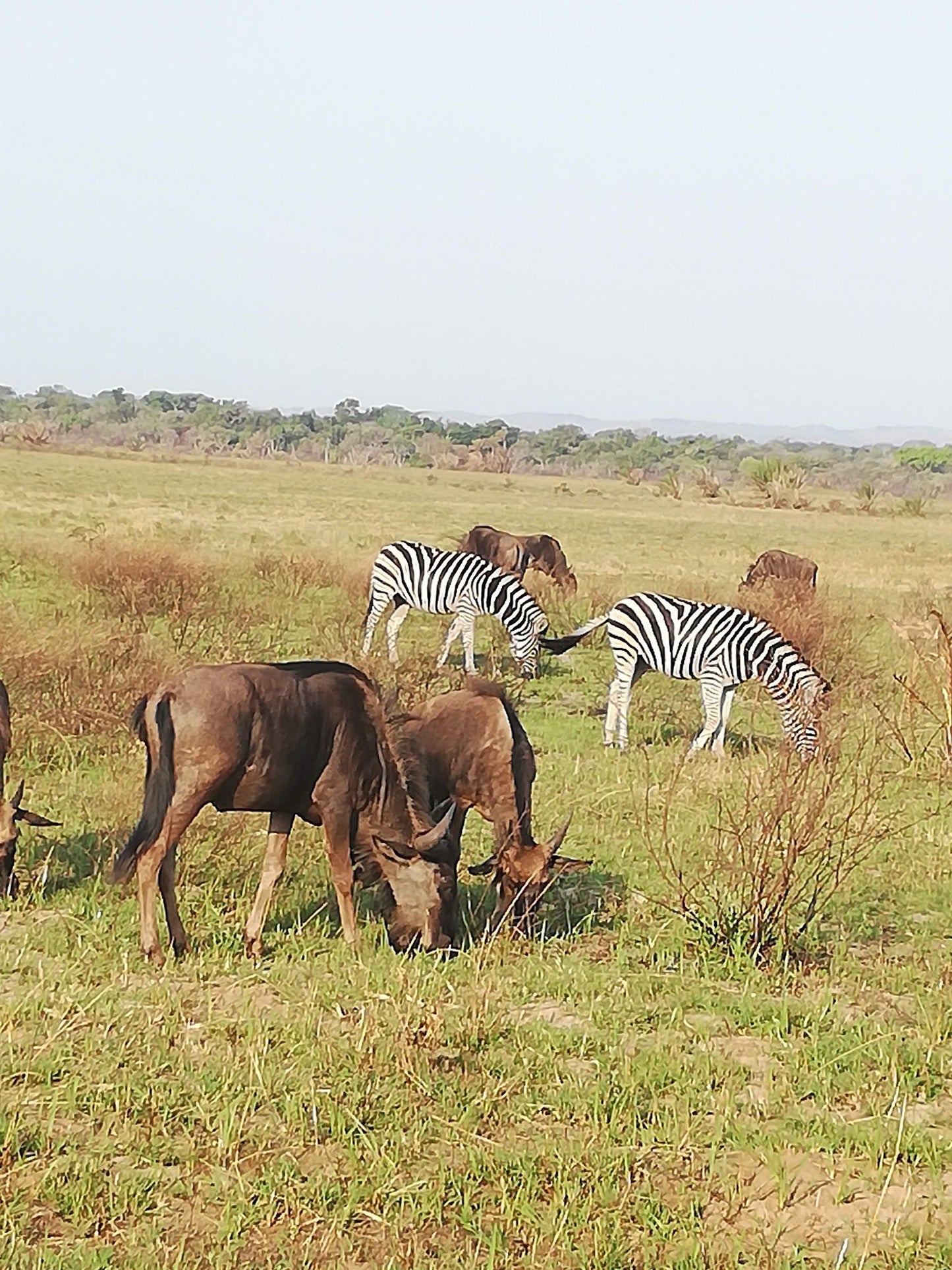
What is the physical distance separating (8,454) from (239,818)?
44438 mm

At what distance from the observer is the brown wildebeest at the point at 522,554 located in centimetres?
2358

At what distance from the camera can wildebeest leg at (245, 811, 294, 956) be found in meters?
6.81

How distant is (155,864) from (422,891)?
131cm

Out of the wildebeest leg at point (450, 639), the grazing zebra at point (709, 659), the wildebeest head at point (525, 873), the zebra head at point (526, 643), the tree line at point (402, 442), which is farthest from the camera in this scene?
the tree line at point (402, 442)

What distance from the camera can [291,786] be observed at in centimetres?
695

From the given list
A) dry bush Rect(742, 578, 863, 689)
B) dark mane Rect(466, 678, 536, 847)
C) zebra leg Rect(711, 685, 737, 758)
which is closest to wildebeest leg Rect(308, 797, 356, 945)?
dark mane Rect(466, 678, 536, 847)

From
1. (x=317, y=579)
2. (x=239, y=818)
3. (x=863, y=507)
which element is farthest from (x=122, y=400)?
(x=239, y=818)

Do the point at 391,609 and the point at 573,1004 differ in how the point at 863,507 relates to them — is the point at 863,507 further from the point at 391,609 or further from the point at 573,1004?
the point at 573,1004

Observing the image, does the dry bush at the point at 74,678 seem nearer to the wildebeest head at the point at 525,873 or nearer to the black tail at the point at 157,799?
the black tail at the point at 157,799

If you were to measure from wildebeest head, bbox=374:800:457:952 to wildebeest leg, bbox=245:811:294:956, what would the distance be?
21.0 inches

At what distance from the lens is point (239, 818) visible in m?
8.75

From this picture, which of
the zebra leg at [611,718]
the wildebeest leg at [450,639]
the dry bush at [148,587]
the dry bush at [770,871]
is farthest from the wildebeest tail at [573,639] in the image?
the dry bush at [770,871]

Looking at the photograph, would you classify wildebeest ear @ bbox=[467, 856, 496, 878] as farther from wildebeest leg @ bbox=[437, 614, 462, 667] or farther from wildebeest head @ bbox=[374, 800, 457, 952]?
wildebeest leg @ bbox=[437, 614, 462, 667]

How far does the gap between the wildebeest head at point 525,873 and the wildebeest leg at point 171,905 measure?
1619 mm
